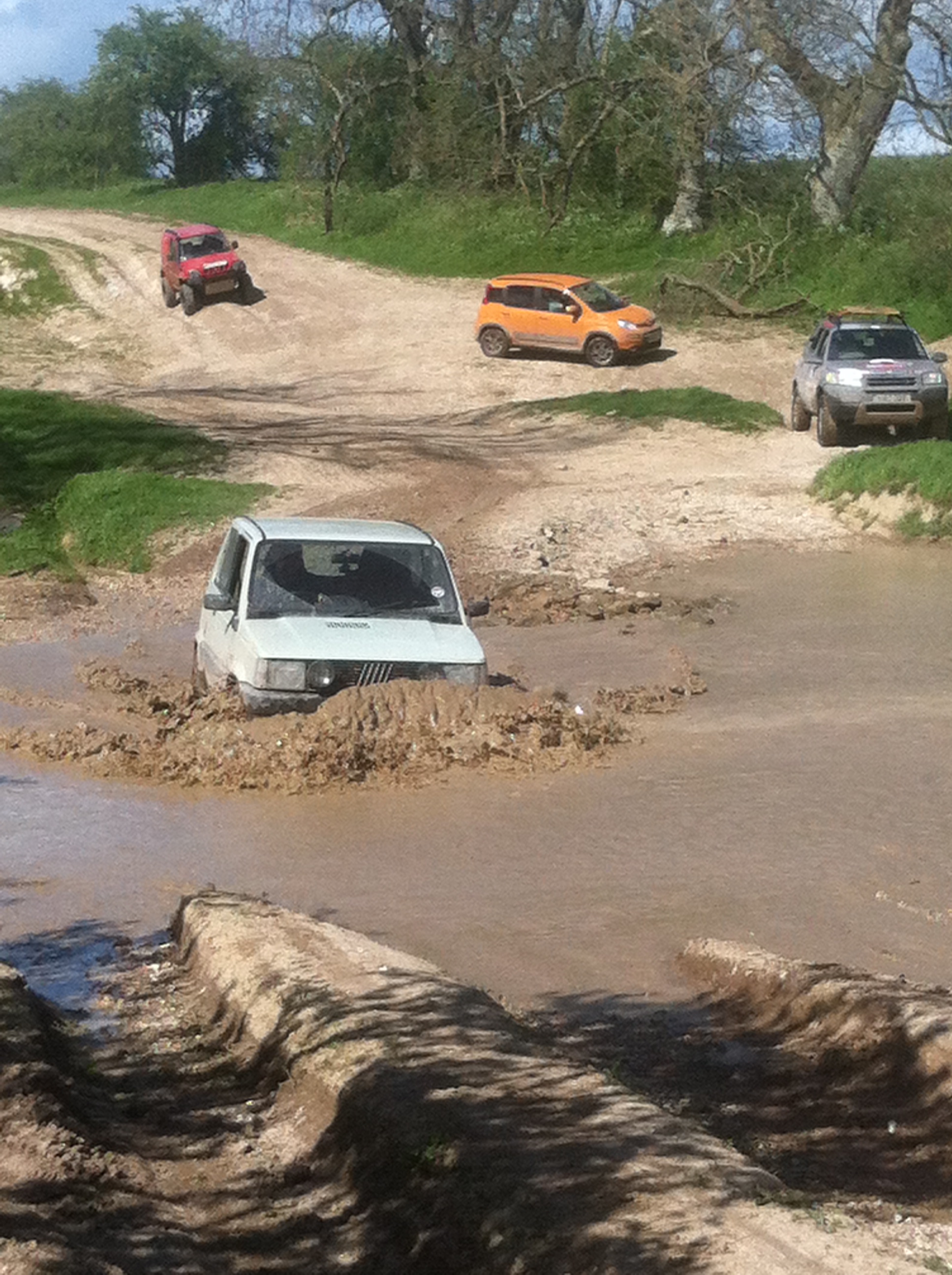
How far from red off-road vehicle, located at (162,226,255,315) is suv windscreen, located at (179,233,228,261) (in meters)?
0.01

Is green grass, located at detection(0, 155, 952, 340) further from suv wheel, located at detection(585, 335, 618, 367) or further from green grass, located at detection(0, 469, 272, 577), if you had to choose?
green grass, located at detection(0, 469, 272, 577)

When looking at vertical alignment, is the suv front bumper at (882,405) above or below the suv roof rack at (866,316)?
below

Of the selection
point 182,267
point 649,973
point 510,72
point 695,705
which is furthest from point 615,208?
point 649,973

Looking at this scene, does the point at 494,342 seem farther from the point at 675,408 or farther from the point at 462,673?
the point at 462,673

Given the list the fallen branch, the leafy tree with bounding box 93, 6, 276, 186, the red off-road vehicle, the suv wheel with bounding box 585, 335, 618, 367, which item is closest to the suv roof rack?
the suv wheel with bounding box 585, 335, 618, 367

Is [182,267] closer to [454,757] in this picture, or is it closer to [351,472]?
[351,472]

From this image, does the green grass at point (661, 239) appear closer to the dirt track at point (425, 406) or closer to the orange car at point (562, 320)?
the dirt track at point (425, 406)

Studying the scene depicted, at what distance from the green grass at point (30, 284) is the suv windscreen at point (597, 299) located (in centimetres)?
1586

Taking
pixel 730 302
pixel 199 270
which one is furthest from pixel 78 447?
pixel 730 302

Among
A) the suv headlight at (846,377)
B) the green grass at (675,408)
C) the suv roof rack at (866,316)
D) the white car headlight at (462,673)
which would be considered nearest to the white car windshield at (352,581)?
the white car headlight at (462,673)

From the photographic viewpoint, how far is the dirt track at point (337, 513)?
4.79 meters

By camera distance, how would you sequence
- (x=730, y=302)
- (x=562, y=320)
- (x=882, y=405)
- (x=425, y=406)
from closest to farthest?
(x=882, y=405)
(x=425, y=406)
(x=562, y=320)
(x=730, y=302)

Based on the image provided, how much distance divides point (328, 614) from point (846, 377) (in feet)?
50.9

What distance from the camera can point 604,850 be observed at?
1038 cm
